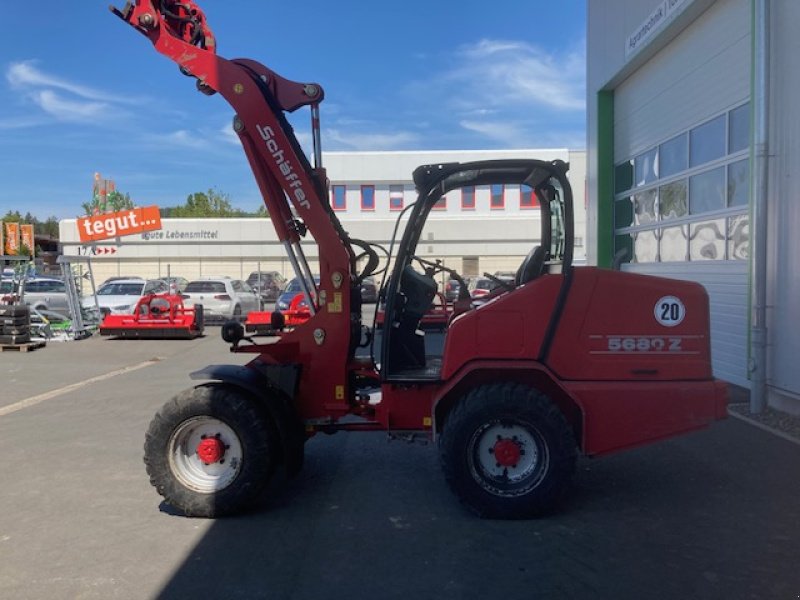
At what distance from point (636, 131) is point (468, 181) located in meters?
8.85

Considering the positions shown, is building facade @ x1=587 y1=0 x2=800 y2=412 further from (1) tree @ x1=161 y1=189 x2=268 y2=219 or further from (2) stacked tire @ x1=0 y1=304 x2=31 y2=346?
(1) tree @ x1=161 y1=189 x2=268 y2=219

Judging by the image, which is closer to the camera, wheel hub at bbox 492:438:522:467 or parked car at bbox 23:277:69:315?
wheel hub at bbox 492:438:522:467

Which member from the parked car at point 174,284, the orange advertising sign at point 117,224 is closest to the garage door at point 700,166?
the orange advertising sign at point 117,224

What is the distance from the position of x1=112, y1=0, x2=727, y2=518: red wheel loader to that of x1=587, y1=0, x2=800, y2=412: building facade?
381 cm

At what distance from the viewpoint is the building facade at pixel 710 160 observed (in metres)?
7.77

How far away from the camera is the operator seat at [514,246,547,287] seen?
5.11m

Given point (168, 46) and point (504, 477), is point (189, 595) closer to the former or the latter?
point (504, 477)

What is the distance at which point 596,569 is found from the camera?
3.91 m

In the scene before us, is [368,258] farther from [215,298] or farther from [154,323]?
[215,298]

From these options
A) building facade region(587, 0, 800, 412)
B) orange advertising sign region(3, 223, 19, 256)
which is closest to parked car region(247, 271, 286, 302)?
orange advertising sign region(3, 223, 19, 256)

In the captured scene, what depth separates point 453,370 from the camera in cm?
479

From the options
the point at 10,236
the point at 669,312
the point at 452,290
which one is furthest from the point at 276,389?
the point at 10,236

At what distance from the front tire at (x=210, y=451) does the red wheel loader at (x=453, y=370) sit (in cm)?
1

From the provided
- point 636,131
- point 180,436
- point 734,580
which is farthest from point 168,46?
point 636,131
